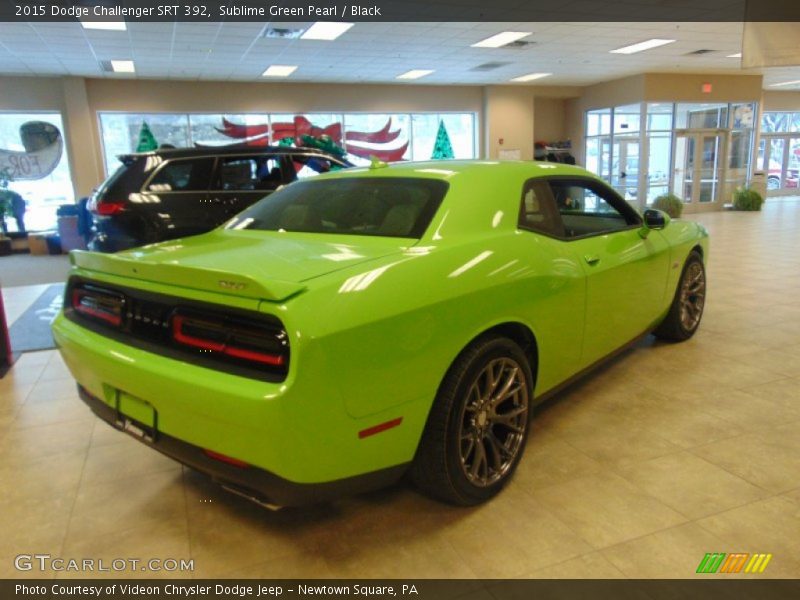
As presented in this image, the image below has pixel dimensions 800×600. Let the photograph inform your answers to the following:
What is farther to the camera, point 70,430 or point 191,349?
point 70,430

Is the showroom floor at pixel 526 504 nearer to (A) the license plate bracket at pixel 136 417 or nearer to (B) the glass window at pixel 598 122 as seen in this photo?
(A) the license plate bracket at pixel 136 417

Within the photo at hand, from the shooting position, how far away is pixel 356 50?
11234 mm

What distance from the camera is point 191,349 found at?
185cm

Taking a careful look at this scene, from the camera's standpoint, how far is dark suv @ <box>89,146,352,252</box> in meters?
5.96

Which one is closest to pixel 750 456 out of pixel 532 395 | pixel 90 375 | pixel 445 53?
pixel 532 395

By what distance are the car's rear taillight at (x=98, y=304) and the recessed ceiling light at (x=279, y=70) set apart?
11.7m

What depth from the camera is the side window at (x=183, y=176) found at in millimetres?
6043

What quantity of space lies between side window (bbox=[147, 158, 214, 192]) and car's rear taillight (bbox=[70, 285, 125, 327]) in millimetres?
4002

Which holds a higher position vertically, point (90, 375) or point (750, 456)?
point (90, 375)

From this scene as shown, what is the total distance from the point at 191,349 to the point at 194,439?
292 millimetres

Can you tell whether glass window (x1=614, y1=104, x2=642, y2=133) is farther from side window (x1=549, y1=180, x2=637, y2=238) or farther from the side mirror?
the side mirror

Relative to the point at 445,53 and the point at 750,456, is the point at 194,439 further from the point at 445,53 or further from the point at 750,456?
the point at 445,53

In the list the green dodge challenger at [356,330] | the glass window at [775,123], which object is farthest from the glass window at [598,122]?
the green dodge challenger at [356,330]

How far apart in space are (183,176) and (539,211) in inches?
183
